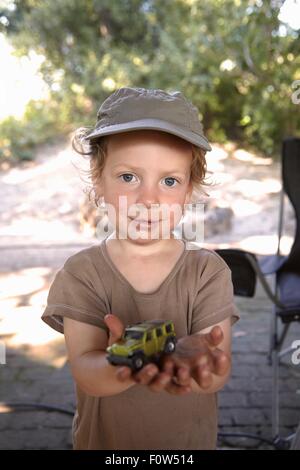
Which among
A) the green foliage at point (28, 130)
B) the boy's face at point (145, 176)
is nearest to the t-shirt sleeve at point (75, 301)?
the boy's face at point (145, 176)

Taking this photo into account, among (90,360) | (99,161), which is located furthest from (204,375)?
(99,161)

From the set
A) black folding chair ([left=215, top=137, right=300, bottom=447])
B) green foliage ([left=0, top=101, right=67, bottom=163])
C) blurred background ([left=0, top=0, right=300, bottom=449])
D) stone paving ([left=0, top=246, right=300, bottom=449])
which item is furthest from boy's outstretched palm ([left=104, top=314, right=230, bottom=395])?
green foliage ([left=0, top=101, right=67, bottom=163])

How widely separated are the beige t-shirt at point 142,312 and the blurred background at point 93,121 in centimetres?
31

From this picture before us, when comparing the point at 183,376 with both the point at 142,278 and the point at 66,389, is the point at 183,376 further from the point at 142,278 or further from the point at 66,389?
the point at 66,389

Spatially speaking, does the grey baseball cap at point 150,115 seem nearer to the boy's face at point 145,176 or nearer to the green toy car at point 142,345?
the boy's face at point 145,176

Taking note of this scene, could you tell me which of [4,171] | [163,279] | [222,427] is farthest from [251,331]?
[4,171]

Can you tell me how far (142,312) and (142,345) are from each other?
25 cm

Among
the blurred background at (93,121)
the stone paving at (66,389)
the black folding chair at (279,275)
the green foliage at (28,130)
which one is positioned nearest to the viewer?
the black folding chair at (279,275)

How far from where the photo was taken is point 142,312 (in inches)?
40.4

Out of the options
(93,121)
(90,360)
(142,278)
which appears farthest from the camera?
(93,121)

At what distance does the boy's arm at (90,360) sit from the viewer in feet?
2.90

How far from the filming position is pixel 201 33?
7738mm

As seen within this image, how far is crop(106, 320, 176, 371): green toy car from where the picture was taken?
2.50 ft

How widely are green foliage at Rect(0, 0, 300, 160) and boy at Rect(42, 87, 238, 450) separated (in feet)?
14.8
